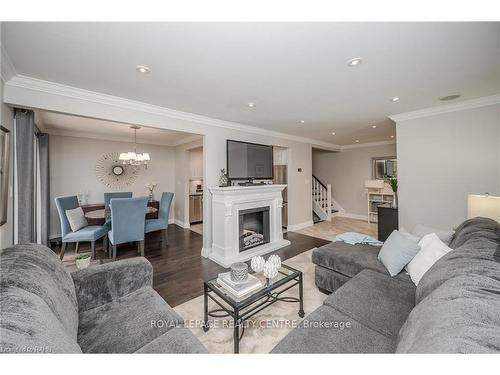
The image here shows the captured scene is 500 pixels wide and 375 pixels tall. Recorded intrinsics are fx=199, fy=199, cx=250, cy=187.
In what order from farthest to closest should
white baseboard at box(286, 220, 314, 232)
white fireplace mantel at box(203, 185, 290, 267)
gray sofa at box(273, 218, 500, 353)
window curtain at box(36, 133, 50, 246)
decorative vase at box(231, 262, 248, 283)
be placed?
white baseboard at box(286, 220, 314, 232), window curtain at box(36, 133, 50, 246), white fireplace mantel at box(203, 185, 290, 267), decorative vase at box(231, 262, 248, 283), gray sofa at box(273, 218, 500, 353)

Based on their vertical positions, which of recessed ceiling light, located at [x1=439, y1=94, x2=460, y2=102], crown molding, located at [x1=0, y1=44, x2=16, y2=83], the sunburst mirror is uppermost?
recessed ceiling light, located at [x1=439, y1=94, x2=460, y2=102]

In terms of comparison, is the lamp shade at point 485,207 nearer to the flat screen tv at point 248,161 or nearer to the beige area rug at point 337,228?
the beige area rug at point 337,228

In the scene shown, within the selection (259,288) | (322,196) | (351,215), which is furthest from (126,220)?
(351,215)

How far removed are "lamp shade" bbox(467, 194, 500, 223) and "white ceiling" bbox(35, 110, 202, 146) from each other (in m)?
3.92

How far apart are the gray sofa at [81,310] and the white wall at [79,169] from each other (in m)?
4.19

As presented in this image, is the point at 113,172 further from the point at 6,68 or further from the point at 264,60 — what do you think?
the point at 264,60

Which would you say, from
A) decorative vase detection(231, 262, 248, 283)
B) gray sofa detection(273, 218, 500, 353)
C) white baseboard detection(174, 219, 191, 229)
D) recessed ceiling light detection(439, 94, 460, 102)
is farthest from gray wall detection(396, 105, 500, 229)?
white baseboard detection(174, 219, 191, 229)

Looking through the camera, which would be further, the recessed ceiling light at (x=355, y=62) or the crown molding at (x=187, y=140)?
the crown molding at (x=187, y=140)

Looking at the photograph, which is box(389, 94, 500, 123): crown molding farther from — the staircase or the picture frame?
the picture frame

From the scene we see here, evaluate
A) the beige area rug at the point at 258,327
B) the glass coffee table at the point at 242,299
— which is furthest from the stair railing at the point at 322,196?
the glass coffee table at the point at 242,299

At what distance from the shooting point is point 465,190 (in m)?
2.93

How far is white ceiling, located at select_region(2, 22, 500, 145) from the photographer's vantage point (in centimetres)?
140

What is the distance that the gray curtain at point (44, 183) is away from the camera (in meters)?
3.50
